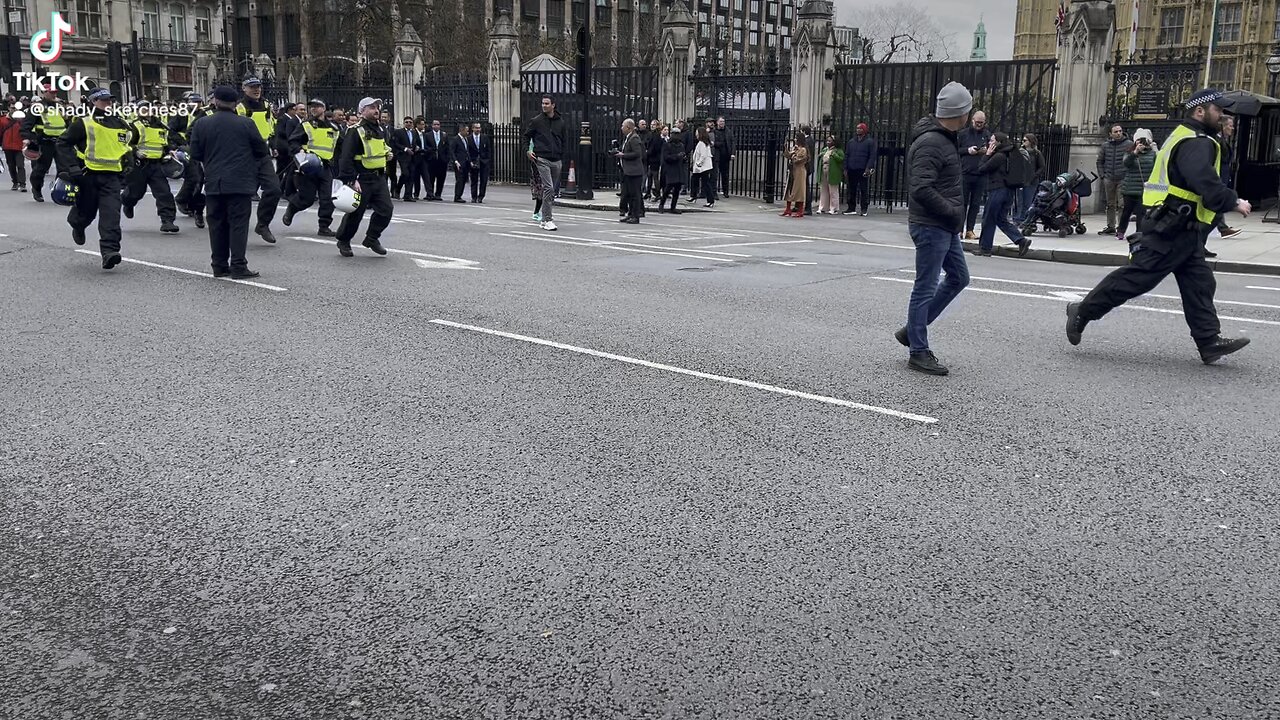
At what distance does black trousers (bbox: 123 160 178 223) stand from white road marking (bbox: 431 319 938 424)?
744 centimetres

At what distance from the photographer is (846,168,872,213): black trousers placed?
73.6 feet

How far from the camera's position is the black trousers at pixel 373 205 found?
12.4 m

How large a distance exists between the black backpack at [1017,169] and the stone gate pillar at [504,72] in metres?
18.3

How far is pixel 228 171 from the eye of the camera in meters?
10.5

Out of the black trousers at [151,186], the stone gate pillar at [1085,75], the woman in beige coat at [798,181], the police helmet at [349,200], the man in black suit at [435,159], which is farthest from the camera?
the man in black suit at [435,159]

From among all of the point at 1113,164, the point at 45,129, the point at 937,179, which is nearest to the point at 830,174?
the point at 1113,164

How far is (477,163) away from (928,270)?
19190 mm

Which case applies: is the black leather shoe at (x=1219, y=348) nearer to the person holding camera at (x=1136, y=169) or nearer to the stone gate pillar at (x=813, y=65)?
the person holding camera at (x=1136, y=169)

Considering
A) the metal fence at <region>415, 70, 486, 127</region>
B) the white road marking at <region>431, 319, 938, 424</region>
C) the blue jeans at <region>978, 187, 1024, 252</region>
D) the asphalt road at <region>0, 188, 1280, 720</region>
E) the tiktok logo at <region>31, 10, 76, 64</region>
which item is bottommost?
the asphalt road at <region>0, 188, 1280, 720</region>

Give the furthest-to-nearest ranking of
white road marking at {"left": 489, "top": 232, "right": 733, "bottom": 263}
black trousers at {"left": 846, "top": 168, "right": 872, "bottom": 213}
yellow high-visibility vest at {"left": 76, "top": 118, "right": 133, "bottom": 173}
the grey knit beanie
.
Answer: black trousers at {"left": 846, "top": 168, "right": 872, "bottom": 213}, white road marking at {"left": 489, "top": 232, "right": 733, "bottom": 263}, yellow high-visibility vest at {"left": 76, "top": 118, "right": 133, "bottom": 173}, the grey knit beanie

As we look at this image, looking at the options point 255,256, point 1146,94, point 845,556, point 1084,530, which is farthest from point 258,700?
point 1146,94

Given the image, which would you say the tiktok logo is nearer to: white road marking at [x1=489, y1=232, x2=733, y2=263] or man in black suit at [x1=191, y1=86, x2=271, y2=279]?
white road marking at [x1=489, y1=232, x2=733, y2=263]

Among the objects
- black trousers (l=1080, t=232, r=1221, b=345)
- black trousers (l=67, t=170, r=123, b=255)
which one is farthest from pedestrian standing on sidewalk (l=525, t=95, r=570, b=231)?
black trousers (l=1080, t=232, r=1221, b=345)

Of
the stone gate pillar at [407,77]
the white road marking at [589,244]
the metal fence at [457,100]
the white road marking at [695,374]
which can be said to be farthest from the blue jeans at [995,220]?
the stone gate pillar at [407,77]
